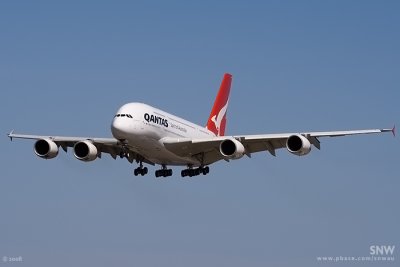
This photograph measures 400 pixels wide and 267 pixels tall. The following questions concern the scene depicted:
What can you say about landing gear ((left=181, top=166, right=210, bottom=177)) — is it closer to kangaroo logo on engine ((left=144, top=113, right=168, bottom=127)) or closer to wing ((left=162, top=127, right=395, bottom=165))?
wing ((left=162, top=127, right=395, bottom=165))

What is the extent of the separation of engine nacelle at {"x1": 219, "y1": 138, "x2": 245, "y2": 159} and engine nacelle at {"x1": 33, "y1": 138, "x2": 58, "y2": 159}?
10.5 metres

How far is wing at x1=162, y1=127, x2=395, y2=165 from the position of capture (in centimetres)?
5428

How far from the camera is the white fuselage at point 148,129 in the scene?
53.6 metres

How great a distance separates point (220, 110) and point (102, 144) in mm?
14276

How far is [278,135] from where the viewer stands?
180 feet

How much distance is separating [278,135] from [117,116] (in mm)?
9492

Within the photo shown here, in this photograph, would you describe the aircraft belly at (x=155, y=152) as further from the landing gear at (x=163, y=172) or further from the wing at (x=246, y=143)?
the landing gear at (x=163, y=172)

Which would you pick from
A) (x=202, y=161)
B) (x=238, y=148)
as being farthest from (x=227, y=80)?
(x=238, y=148)

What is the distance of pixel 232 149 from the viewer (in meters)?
55.3

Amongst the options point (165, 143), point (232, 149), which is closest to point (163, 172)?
point (165, 143)

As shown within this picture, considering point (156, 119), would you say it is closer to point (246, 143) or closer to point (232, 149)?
point (232, 149)

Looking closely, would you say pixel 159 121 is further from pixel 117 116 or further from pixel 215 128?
pixel 215 128

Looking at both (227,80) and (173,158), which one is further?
(227,80)

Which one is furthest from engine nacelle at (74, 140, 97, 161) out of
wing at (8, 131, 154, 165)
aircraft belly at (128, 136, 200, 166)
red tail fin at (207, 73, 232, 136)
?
red tail fin at (207, 73, 232, 136)
